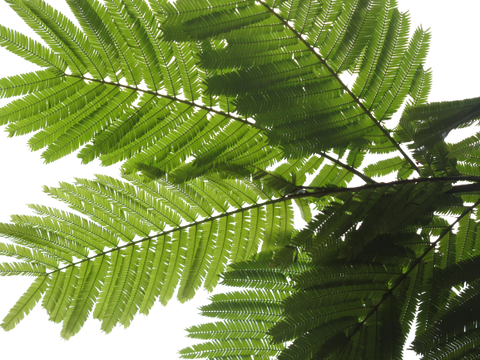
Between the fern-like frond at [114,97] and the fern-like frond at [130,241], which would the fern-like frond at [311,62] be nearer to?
the fern-like frond at [114,97]

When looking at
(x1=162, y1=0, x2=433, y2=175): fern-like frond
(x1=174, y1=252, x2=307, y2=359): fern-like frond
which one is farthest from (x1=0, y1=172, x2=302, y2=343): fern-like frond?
(x1=162, y1=0, x2=433, y2=175): fern-like frond

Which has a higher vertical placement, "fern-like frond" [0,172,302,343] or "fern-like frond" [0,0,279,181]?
"fern-like frond" [0,0,279,181]

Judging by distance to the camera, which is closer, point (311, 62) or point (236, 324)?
point (311, 62)

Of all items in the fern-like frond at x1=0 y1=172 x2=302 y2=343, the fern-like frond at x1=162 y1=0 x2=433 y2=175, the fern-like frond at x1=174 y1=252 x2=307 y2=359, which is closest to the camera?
the fern-like frond at x1=162 y1=0 x2=433 y2=175

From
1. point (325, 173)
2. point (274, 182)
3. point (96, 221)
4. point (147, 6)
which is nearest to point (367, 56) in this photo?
point (325, 173)

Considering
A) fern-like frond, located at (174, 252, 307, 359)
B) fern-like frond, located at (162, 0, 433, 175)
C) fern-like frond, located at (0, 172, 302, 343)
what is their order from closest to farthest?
fern-like frond, located at (162, 0, 433, 175) < fern-like frond, located at (0, 172, 302, 343) < fern-like frond, located at (174, 252, 307, 359)

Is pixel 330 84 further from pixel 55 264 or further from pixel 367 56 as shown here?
pixel 55 264

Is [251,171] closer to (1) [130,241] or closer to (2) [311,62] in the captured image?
(2) [311,62]

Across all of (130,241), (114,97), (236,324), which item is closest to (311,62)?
(114,97)

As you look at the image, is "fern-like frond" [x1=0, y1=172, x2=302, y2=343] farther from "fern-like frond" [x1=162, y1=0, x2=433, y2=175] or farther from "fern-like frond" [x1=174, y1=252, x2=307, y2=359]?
"fern-like frond" [x1=162, y1=0, x2=433, y2=175]
